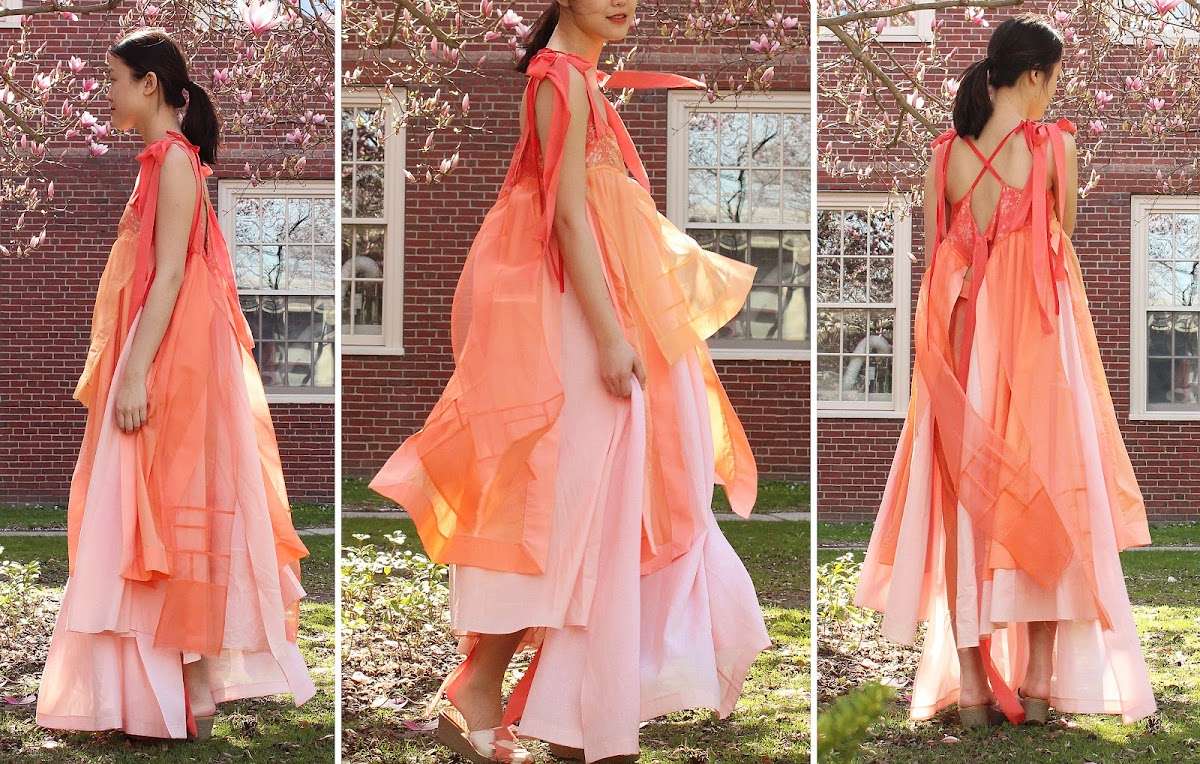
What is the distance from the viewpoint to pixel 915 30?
14.2 ft

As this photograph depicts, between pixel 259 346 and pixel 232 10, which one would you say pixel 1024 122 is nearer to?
pixel 259 346

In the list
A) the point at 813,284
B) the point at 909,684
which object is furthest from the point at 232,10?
the point at 909,684

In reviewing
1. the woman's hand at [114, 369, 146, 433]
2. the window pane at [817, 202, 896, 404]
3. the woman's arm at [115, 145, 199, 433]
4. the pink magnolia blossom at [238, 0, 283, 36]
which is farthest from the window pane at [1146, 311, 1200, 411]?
the woman's hand at [114, 369, 146, 433]

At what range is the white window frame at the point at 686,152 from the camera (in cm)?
278

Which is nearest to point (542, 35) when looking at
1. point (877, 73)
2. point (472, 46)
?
point (472, 46)

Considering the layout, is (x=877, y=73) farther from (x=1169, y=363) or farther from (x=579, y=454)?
(x=1169, y=363)

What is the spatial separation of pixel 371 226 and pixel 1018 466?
6.09 ft

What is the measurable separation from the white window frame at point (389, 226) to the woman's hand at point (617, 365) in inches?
22.8

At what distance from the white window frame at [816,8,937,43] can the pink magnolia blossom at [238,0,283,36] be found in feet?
7.32

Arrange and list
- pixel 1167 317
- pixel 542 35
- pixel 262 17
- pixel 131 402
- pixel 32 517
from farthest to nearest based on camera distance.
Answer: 1. pixel 1167 317
2. pixel 32 517
3. pixel 262 17
4. pixel 131 402
5. pixel 542 35

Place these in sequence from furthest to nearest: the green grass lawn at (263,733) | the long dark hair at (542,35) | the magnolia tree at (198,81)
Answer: the magnolia tree at (198,81) → the green grass lawn at (263,733) → the long dark hair at (542,35)

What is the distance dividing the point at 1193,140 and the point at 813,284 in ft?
16.1

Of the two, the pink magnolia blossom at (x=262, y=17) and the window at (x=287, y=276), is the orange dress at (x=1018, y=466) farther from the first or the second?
the pink magnolia blossom at (x=262, y=17)

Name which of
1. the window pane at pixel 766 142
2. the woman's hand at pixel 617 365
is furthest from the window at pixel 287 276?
the window pane at pixel 766 142
